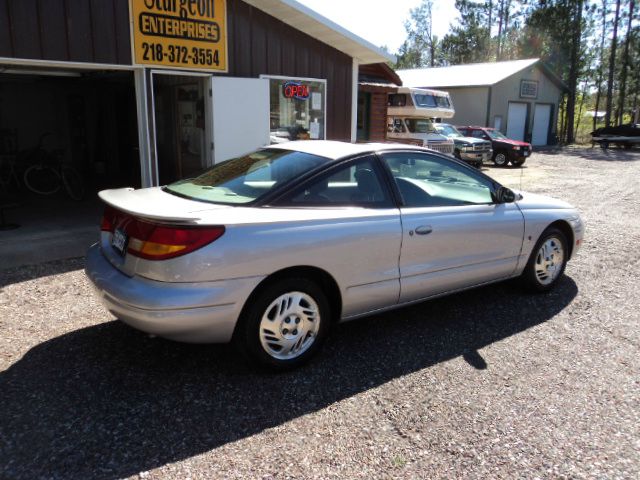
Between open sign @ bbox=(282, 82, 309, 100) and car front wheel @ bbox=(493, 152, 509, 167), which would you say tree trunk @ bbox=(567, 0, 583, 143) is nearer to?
car front wheel @ bbox=(493, 152, 509, 167)

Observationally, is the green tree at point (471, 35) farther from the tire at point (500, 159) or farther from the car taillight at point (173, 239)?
the car taillight at point (173, 239)

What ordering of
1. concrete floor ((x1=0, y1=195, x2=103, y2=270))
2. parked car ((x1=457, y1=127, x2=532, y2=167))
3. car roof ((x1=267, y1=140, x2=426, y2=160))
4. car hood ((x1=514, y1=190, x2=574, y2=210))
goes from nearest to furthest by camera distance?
car roof ((x1=267, y1=140, x2=426, y2=160)), car hood ((x1=514, y1=190, x2=574, y2=210)), concrete floor ((x1=0, y1=195, x2=103, y2=270)), parked car ((x1=457, y1=127, x2=532, y2=167))

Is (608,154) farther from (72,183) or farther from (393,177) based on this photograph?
(393,177)

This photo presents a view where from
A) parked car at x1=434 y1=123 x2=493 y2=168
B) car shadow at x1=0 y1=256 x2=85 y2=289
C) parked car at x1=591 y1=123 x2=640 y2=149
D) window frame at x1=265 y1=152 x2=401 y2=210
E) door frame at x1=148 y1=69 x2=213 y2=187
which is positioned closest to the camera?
window frame at x1=265 y1=152 x2=401 y2=210

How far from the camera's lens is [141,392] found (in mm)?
3242

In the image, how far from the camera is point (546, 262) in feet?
16.5

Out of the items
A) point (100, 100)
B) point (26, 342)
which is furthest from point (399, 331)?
point (100, 100)

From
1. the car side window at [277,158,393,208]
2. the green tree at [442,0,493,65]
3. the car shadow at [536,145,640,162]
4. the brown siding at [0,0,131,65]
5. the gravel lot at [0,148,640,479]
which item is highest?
the green tree at [442,0,493,65]

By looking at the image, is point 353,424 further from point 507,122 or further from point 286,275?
point 507,122

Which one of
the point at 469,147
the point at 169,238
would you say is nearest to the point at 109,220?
the point at 169,238

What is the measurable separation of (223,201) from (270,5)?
6.24 meters

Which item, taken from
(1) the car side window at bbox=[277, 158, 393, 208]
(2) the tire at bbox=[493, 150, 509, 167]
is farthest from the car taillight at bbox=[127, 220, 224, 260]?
(2) the tire at bbox=[493, 150, 509, 167]

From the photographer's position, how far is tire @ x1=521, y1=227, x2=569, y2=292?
4.95 m

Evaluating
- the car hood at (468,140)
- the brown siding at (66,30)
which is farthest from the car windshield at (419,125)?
the brown siding at (66,30)
